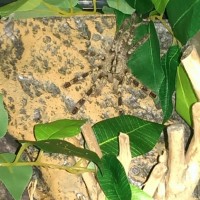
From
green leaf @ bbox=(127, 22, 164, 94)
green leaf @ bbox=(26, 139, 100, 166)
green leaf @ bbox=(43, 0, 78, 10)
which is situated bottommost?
green leaf @ bbox=(26, 139, 100, 166)

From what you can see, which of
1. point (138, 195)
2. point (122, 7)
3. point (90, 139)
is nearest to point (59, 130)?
point (90, 139)

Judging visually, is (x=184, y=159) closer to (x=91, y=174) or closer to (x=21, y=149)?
(x=91, y=174)

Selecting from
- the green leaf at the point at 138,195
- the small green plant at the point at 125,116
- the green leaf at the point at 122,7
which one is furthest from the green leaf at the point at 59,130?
the green leaf at the point at 122,7

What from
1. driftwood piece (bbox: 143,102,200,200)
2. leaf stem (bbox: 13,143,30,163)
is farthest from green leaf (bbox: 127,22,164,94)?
leaf stem (bbox: 13,143,30,163)

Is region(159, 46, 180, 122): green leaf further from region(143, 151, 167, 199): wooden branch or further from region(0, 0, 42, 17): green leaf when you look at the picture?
region(0, 0, 42, 17): green leaf

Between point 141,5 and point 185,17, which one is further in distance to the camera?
point 141,5

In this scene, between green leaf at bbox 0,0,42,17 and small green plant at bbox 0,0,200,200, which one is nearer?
small green plant at bbox 0,0,200,200
